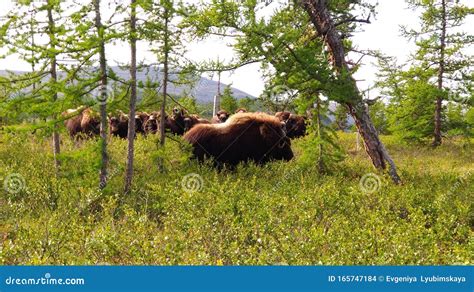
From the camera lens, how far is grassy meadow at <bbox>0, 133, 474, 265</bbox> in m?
5.24

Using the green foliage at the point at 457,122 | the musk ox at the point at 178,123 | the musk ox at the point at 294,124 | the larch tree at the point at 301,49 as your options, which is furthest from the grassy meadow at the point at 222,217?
the green foliage at the point at 457,122

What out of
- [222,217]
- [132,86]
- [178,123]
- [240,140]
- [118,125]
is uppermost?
[132,86]

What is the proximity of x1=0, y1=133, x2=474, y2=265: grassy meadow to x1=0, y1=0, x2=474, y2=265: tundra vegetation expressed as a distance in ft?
0.12

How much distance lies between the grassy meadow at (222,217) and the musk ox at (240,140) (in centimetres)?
53

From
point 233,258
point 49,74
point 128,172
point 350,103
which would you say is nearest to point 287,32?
point 350,103

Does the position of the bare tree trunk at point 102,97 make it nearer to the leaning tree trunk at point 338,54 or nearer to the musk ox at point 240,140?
the musk ox at point 240,140

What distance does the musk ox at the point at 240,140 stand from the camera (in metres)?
12.9

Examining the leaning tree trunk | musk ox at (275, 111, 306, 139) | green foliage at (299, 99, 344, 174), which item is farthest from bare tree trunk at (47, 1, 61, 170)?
musk ox at (275, 111, 306, 139)

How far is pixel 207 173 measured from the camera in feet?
37.2

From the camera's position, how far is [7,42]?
28.8 ft

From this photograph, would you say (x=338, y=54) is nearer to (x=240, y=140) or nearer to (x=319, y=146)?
(x=319, y=146)

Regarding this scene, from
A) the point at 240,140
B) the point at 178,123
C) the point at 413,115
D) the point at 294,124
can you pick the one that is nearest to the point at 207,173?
the point at 240,140

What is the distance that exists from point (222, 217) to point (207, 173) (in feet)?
14.1

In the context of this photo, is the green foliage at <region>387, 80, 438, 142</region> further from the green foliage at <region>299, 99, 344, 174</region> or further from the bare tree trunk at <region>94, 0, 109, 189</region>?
the bare tree trunk at <region>94, 0, 109, 189</region>
